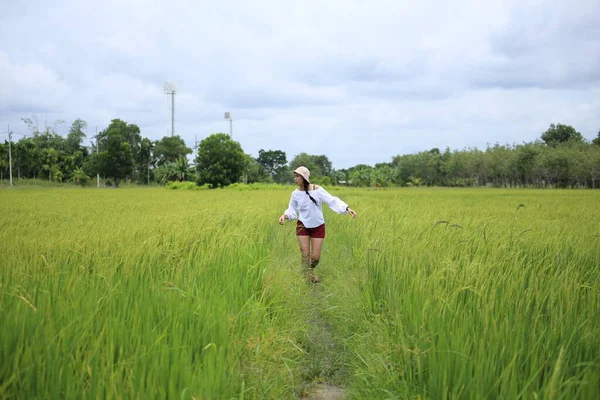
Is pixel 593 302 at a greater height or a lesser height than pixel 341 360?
greater

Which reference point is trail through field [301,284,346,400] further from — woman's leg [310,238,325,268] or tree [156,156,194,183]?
tree [156,156,194,183]

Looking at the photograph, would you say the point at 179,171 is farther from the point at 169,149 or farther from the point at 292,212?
the point at 292,212

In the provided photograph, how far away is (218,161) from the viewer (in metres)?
47.3

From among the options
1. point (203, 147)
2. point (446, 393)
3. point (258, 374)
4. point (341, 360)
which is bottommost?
point (341, 360)

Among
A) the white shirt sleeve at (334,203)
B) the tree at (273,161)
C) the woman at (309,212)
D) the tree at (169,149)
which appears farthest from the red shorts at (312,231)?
the tree at (273,161)

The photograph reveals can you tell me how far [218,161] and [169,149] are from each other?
19130 mm

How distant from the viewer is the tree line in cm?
4772

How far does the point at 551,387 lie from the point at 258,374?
62.6 inches

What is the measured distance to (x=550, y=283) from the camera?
289 cm

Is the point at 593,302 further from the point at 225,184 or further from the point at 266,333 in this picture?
the point at 225,184

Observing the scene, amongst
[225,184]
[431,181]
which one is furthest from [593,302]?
[431,181]

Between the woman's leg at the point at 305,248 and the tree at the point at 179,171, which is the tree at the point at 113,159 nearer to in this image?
the tree at the point at 179,171

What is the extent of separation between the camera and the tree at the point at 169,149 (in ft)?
206

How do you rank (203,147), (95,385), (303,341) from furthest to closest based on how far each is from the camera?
(203,147), (303,341), (95,385)
